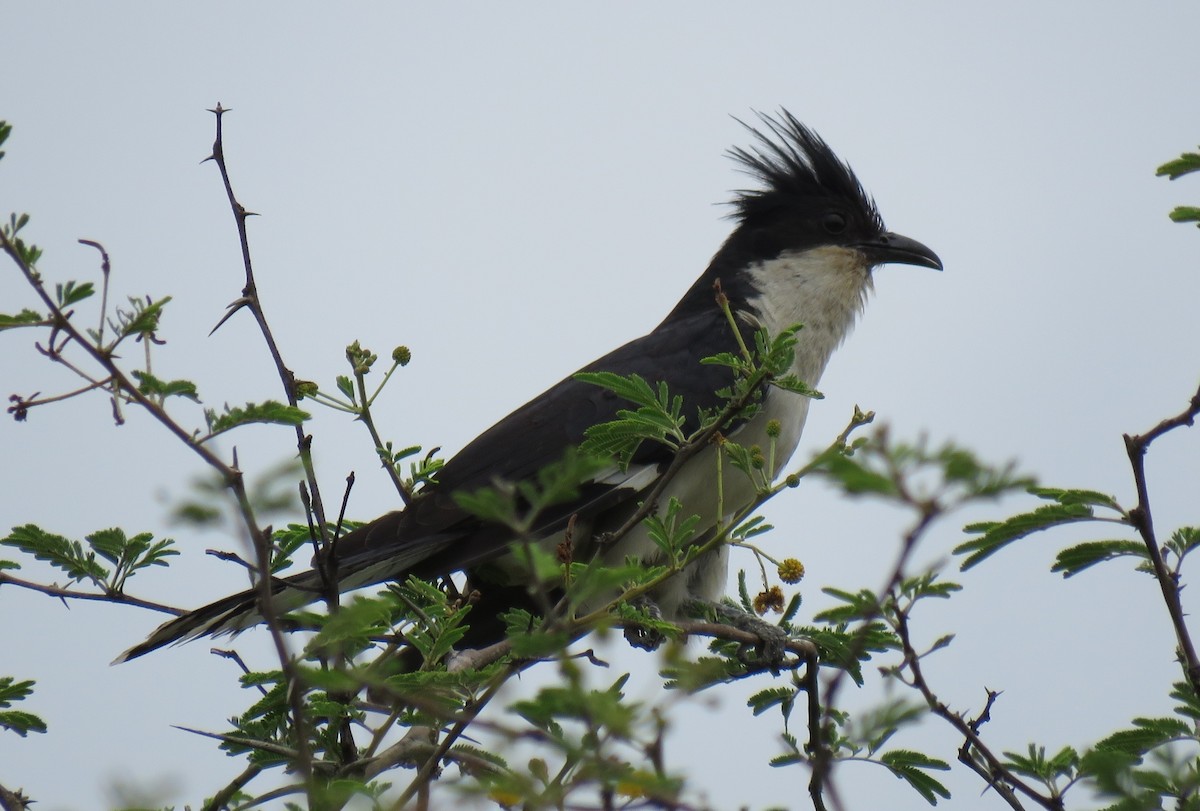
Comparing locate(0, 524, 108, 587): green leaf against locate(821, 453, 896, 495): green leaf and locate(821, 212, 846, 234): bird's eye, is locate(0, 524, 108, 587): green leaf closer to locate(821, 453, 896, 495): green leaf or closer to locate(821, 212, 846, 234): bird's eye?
locate(821, 453, 896, 495): green leaf

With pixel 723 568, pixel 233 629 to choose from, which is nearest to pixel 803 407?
pixel 723 568

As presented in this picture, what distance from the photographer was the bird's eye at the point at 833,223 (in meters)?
6.60

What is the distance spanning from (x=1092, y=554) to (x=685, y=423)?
2.17 metres

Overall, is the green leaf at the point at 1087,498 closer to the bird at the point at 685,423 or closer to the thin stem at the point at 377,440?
the bird at the point at 685,423

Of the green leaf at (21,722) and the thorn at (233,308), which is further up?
the thorn at (233,308)

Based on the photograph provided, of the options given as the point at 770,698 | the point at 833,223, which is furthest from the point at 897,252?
the point at 770,698

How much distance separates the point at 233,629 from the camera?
3777 mm

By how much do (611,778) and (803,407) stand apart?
403 cm

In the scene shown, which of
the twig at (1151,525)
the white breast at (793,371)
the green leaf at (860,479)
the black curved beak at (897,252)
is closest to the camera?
the green leaf at (860,479)

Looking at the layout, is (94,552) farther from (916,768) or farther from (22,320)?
(916,768)

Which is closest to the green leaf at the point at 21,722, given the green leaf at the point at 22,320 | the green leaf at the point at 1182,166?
the green leaf at the point at 22,320

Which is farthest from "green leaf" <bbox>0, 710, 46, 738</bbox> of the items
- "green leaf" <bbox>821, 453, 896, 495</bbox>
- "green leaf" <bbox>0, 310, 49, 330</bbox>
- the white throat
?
the white throat

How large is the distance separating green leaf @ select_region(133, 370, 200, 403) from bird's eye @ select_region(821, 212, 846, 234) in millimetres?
4583

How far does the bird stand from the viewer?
4336mm
